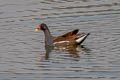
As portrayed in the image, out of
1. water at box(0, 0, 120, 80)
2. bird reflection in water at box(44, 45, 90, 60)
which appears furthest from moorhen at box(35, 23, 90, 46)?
water at box(0, 0, 120, 80)

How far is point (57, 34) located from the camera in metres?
21.0

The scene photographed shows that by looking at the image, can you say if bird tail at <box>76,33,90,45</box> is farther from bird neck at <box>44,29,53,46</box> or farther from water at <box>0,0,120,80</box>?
bird neck at <box>44,29,53,46</box>

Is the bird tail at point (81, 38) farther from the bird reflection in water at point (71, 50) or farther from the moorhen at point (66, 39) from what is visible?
the bird reflection in water at point (71, 50)

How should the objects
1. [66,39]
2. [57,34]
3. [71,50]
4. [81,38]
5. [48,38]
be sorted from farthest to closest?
[57,34], [48,38], [66,39], [81,38], [71,50]

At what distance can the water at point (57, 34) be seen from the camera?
1515 cm

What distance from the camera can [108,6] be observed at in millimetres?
24984

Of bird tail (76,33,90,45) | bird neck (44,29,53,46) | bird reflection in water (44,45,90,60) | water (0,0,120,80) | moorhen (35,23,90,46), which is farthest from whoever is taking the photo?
bird neck (44,29,53,46)

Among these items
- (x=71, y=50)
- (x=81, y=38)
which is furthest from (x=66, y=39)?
(x=71, y=50)

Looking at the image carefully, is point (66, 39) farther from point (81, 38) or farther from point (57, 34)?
point (57, 34)

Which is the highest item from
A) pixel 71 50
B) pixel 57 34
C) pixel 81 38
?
pixel 81 38

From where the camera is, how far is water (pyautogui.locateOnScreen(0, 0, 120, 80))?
49.7 ft

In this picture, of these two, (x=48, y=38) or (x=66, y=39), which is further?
(x=48, y=38)

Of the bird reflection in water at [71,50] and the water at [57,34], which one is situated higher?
the water at [57,34]

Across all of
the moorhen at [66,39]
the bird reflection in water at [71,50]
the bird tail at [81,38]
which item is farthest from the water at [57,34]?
the moorhen at [66,39]
